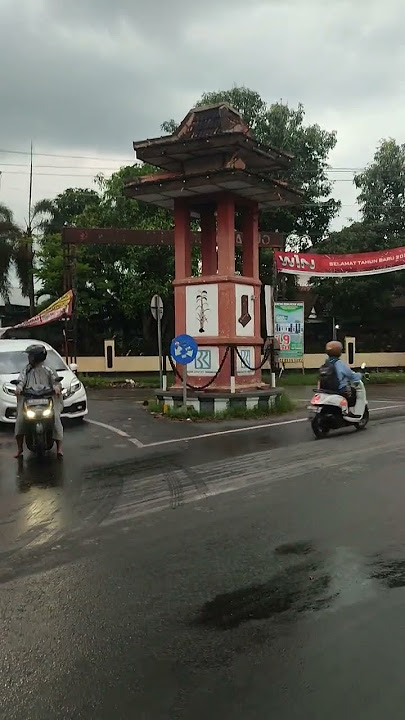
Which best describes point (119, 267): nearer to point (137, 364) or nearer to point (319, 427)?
point (137, 364)

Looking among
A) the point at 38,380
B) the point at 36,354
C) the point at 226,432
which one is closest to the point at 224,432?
the point at 226,432

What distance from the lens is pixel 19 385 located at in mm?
9508

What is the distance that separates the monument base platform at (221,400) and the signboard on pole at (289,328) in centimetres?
926

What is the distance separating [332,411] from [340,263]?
1480 cm

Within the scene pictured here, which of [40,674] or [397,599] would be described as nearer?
[40,674]

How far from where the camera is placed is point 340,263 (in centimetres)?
2492

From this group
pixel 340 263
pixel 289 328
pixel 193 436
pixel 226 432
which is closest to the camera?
pixel 193 436

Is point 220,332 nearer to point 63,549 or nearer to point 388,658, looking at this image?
point 63,549

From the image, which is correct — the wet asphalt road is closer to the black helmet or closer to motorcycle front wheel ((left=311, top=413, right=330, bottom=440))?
the black helmet

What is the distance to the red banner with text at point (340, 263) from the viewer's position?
79.7 feet

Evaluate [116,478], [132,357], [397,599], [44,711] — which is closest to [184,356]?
[116,478]

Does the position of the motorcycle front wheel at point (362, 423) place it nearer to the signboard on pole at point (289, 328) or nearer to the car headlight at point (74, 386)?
the car headlight at point (74, 386)

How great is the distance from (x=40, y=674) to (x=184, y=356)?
37.2 feet

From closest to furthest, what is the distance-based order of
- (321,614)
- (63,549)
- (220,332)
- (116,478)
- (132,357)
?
(321,614), (63,549), (116,478), (220,332), (132,357)
